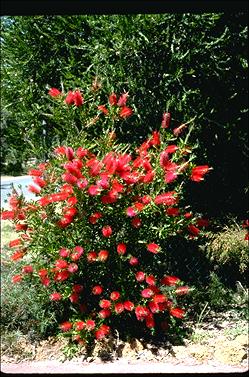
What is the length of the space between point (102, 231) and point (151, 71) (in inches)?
74.5

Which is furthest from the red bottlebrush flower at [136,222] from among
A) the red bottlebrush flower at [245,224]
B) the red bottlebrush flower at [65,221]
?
the red bottlebrush flower at [245,224]

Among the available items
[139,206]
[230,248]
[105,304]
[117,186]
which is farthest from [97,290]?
[230,248]

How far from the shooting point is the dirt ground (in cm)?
371

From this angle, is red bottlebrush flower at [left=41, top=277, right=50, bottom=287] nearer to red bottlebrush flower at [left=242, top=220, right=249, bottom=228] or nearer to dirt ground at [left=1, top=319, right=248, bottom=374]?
dirt ground at [left=1, top=319, right=248, bottom=374]

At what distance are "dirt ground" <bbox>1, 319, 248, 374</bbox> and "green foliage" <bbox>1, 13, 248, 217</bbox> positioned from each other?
6.13 feet

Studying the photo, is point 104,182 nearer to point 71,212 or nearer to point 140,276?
point 71,212

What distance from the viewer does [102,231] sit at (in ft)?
12.5

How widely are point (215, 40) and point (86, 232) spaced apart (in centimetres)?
248

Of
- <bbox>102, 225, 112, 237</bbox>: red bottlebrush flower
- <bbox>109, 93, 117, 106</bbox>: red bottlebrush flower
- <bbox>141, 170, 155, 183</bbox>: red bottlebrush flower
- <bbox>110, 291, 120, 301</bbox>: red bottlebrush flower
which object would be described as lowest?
<bbox>110, 291, 120, 301</bbox>: red bottlebrush flower

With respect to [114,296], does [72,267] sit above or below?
above

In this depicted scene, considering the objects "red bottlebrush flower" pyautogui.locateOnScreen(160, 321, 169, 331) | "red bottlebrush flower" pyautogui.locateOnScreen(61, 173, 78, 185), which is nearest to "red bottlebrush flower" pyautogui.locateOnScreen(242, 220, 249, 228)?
"red bottlebrush flower" pyautogui.locateOnScreen(160, 321, 169, 331)

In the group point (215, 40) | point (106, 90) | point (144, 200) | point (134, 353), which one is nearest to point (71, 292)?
point (134, 353)

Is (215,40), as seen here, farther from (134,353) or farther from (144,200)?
(134,353)

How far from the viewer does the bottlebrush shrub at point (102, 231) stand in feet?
12.2
